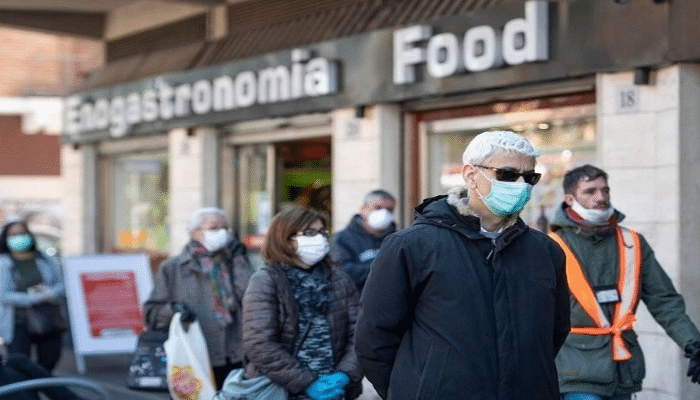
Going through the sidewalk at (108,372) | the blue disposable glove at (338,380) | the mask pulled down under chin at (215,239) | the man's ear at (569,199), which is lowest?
the sidewalk at (108,372)

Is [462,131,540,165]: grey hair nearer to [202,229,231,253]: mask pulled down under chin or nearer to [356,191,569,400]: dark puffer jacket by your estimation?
[356,191,569,400]: dark puffer jacket

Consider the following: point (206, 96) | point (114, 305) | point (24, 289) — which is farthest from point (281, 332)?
point (206, 96)

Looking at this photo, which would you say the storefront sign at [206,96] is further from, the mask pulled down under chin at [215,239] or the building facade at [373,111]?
the mask pulled down under chin at [215,239]

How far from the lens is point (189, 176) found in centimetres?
1459

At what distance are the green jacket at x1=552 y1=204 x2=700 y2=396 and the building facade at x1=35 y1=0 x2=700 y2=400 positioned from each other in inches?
97.2

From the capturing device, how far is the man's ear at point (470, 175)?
3.91 meters

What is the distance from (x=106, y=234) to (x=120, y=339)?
518cm

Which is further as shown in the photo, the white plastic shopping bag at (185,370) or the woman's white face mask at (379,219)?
the woman's white face mask at (379,219)

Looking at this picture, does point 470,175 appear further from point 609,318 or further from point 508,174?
point 609,318

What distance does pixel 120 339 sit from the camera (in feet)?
40.5

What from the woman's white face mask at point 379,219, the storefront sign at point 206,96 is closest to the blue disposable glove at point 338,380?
the woman's white face mask at point 379,219

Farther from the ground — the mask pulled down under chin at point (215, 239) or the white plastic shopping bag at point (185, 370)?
the mask pulled down under chin at point (215, 239)

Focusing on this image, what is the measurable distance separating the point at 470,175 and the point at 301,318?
5.73 ft

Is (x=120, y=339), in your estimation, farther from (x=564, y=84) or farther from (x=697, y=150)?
(x=697, y=150)
